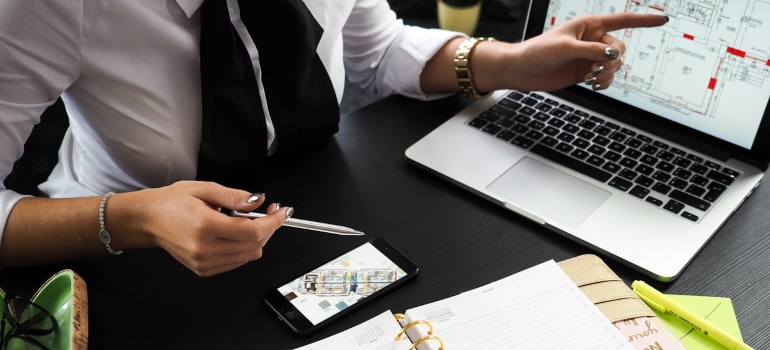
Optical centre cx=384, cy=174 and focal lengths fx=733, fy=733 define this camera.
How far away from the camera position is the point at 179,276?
0.83m

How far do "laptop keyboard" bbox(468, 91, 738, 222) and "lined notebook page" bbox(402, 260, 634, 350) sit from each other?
0.69 feet

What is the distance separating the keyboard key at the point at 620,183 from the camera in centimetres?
93

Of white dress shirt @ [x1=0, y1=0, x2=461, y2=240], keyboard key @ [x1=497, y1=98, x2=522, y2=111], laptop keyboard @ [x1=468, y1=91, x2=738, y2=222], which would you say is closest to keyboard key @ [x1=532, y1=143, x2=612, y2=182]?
laptop keyboard @ [x1=468, y1=91, x2=738, y2=222]

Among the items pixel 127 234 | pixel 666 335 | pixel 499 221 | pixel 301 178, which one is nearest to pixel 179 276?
pixel 127 234

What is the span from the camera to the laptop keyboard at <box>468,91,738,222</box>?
0.92 m

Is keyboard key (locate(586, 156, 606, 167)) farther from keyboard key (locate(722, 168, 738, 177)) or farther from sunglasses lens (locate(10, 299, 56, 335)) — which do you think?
sunglasses lens (locate(10, 299, 56, 335))

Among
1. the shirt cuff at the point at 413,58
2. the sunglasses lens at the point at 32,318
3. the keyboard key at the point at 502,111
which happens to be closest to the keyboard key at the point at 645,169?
the keyboard key at the point at 502,111

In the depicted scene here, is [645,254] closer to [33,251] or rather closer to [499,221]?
[499,221]

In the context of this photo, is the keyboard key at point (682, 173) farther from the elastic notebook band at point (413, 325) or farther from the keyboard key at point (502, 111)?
the elastic notebook band at point (413, 325)

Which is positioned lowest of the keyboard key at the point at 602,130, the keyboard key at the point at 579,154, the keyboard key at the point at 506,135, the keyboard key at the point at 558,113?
the keyboard key at the point at 506,135

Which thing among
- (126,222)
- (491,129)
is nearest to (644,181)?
(491,129)

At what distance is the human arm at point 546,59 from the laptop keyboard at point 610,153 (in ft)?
0.14

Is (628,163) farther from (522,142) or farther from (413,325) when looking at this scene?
(413,325)

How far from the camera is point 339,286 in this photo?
81 centimetres
